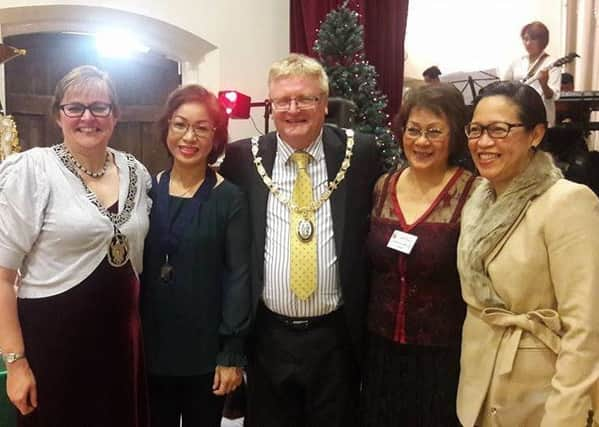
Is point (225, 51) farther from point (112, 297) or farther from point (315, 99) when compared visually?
point (112, 297)

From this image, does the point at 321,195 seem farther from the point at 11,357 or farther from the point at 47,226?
the point at 11,357

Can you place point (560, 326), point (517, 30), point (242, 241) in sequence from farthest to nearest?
point (517, 30) < point (242, 241) < point (560, 326)

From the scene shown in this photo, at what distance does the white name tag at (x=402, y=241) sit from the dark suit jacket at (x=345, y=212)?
159 millimetres

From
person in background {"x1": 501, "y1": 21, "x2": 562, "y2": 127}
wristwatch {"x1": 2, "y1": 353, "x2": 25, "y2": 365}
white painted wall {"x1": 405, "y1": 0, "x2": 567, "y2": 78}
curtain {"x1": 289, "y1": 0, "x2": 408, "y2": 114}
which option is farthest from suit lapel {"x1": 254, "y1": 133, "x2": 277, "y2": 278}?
white painted wall {"x1": 405, "y1": 0, "x2": 567, "y2": 78}

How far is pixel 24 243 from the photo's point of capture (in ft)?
5.47

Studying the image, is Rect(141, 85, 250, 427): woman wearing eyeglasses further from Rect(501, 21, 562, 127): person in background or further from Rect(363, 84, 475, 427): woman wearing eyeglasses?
Rect(501, 21, 562, 127): person in background

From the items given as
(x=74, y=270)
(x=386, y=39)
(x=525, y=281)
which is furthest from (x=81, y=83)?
(x=386, y=39)

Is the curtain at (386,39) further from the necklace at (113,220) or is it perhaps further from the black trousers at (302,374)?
the necklace at (113,220)

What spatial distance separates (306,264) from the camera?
1929mm

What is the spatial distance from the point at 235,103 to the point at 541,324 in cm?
283

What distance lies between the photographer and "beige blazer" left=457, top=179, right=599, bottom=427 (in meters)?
1.43

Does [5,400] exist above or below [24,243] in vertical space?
below

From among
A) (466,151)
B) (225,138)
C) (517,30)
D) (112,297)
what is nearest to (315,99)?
(225,138)

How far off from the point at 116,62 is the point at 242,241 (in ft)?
9.70
